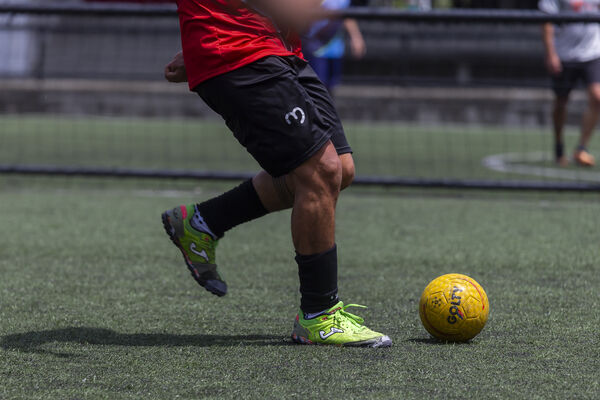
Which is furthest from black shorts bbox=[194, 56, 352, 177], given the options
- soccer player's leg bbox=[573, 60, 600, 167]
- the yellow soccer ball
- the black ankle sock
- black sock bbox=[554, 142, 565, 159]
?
black sock bbox=[554, 142, 565, 159]

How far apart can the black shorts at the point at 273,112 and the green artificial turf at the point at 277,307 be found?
0.69 m

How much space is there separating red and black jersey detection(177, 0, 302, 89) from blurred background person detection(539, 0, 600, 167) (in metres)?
6.56

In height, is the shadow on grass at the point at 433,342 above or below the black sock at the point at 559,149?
above

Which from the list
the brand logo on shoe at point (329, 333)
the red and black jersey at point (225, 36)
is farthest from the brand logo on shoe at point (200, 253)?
the red and black jersey at point (225, 36)

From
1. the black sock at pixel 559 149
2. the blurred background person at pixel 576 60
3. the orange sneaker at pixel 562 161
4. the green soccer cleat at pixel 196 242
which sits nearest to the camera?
the green soccer cleat at pixel 196 242

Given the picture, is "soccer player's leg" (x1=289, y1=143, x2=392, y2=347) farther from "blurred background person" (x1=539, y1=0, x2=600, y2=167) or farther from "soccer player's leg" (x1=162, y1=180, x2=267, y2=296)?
"blurred background person" (x1=539, y1=0, x2=600, y2=167)

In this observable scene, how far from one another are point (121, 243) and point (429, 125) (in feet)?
40.9

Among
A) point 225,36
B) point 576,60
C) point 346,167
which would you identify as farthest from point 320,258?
point 576,60

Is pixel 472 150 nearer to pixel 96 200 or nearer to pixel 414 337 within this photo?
pixel 96 200

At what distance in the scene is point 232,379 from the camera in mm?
2922

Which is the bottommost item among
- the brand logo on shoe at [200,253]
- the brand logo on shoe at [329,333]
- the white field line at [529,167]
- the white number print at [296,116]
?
the white field line at [529,167]

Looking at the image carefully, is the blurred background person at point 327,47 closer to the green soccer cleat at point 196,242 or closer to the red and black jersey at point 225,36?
the green soccer cleat at point 196,242

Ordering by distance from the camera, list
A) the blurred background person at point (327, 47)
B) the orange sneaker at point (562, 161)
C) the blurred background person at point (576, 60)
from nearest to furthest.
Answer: the blurred background person at point (327, 47) → the blurred background person at point (576, 60) → the orange sneaker at point (562, 161)

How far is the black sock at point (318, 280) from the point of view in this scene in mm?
3402
